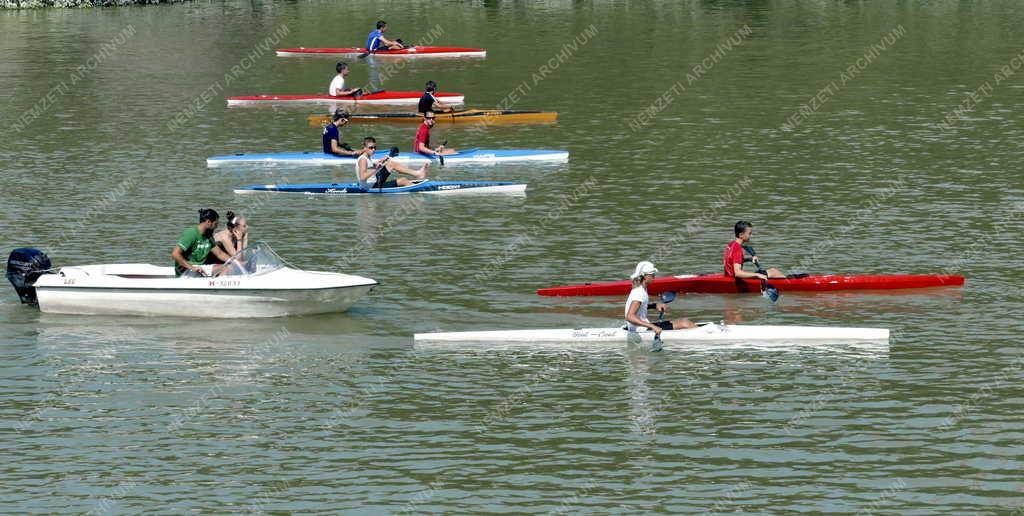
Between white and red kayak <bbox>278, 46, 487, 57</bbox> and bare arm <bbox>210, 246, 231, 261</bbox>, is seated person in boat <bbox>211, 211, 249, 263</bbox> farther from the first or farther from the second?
white and red kayak <bbox>278, 46, 487, 57</bbox>

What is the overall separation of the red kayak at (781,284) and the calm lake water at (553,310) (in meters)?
0.38

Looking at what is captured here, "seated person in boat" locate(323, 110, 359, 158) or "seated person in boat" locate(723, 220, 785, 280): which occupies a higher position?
"seated person in boat" locate(323, 110, 359, 158)

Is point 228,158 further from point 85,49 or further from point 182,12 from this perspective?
point 182,12

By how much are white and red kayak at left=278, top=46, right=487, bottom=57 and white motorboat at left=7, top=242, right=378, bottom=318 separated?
45565mm

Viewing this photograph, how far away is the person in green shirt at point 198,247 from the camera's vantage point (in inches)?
1190

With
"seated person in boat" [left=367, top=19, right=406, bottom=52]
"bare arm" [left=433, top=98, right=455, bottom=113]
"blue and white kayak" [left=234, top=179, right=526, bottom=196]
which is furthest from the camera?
"seated person in boat" [left=367, top=19, right=406, bottom=52]

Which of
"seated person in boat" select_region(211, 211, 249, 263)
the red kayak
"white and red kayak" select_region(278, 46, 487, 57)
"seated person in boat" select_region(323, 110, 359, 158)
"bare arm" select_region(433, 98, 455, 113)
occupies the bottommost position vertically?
the red kayak

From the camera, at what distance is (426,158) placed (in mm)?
46969

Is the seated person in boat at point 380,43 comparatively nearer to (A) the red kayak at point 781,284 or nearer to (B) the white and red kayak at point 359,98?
(B) the white and red kayak at point 359,98

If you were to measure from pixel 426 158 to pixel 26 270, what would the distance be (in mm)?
17675

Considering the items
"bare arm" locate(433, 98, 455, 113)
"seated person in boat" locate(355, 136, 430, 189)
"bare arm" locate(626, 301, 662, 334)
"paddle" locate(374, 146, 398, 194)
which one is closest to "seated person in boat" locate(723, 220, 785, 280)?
"bare arm" locate(626, 301, 662, 334)

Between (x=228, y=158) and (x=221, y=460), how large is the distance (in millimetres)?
26717

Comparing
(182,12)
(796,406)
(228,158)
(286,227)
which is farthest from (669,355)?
(182,12)

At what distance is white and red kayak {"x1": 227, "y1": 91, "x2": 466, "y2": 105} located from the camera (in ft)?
195
